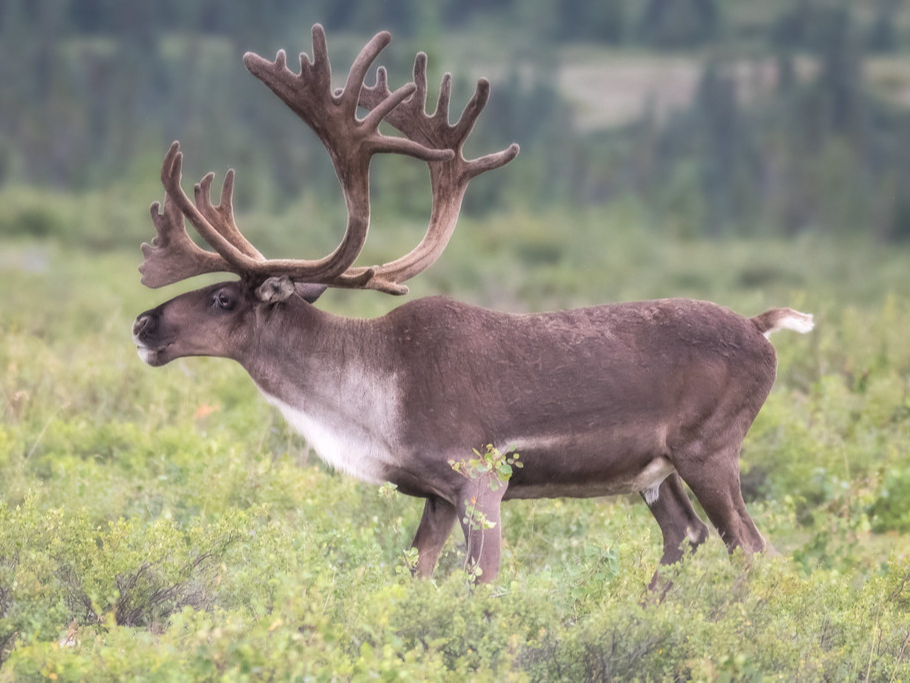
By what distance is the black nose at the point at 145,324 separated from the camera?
264 inches

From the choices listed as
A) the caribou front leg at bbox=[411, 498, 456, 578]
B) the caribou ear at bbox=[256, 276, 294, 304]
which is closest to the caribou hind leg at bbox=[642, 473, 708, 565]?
the caribou front leg at bbox=[411, 498, 456, 578]

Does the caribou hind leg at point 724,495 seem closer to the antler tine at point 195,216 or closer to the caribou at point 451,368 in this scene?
the caribou at point 451,368

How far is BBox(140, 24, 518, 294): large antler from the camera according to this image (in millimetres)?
6371

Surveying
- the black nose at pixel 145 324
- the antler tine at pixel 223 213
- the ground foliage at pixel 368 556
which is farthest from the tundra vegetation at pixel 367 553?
the antler tine at pixel 223 213

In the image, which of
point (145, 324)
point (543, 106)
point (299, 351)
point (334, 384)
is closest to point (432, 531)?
point (334, 384)

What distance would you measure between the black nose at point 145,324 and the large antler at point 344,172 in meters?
0.21

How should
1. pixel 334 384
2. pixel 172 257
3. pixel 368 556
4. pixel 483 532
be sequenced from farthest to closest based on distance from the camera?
pixel 172 257, pixel 334 384, pixel 368 556, pixel 483 532

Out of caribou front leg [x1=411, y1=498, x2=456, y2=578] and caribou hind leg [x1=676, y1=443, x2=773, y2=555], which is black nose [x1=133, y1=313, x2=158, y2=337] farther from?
caribou hind leg [x1=676, y1=443, x2=773, y2=555]

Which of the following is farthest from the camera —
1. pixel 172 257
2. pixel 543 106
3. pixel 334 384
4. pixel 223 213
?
pixel 543 106

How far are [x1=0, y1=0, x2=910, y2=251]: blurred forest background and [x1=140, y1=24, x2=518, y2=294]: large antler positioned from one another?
3675cm

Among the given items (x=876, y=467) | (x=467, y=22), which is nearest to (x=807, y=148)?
(x=467, y=22)

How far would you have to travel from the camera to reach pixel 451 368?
6.44m

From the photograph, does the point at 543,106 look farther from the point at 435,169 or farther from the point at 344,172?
the point at 344,172

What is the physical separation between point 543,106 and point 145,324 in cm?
6523
